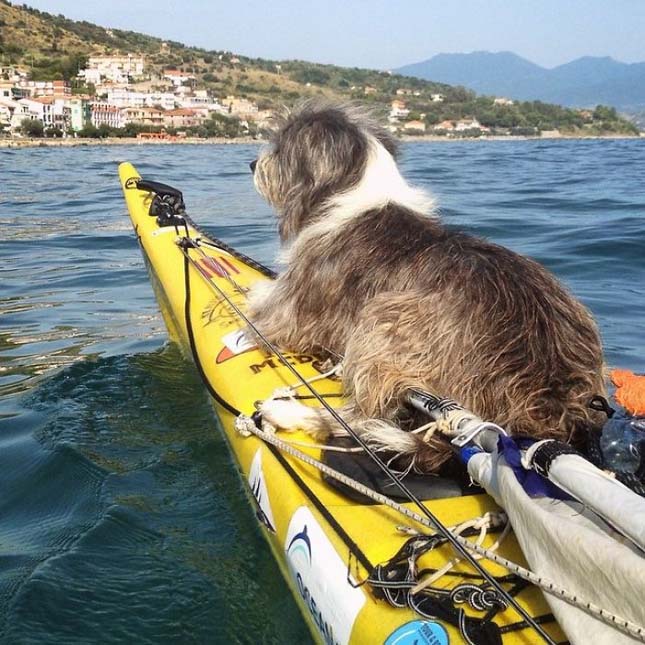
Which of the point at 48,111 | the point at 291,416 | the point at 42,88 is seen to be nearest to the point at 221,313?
the point at 291,416

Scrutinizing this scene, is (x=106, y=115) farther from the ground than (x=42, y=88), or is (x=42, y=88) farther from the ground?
(x=42, y=88)

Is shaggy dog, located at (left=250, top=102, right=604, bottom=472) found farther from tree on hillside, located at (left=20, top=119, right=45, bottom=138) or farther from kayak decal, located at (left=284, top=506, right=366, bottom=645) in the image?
tree on hillside, located at (left=20, top=119, right=45, bottom=138)

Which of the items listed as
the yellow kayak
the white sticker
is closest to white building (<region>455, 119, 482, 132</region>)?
the white sticker

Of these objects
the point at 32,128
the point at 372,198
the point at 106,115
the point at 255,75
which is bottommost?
the point at 32,128

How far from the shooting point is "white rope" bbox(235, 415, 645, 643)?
1.47m

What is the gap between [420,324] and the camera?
2918mm

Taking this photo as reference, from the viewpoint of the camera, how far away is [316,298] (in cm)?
380

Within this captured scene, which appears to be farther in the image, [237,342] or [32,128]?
[32,128]

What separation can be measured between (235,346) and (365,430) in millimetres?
1449

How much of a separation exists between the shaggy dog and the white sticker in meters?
0.13

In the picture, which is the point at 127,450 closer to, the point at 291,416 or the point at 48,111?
the point at 291,416

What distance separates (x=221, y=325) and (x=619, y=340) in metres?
3.38

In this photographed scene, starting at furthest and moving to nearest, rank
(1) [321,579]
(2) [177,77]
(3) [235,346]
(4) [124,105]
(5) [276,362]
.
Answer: (2) [177,77] → (4) [124,105] → (3) [235,346] → (5) [276,362] → (1) [321,579]

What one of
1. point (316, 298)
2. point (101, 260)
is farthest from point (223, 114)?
point (316, 298)
